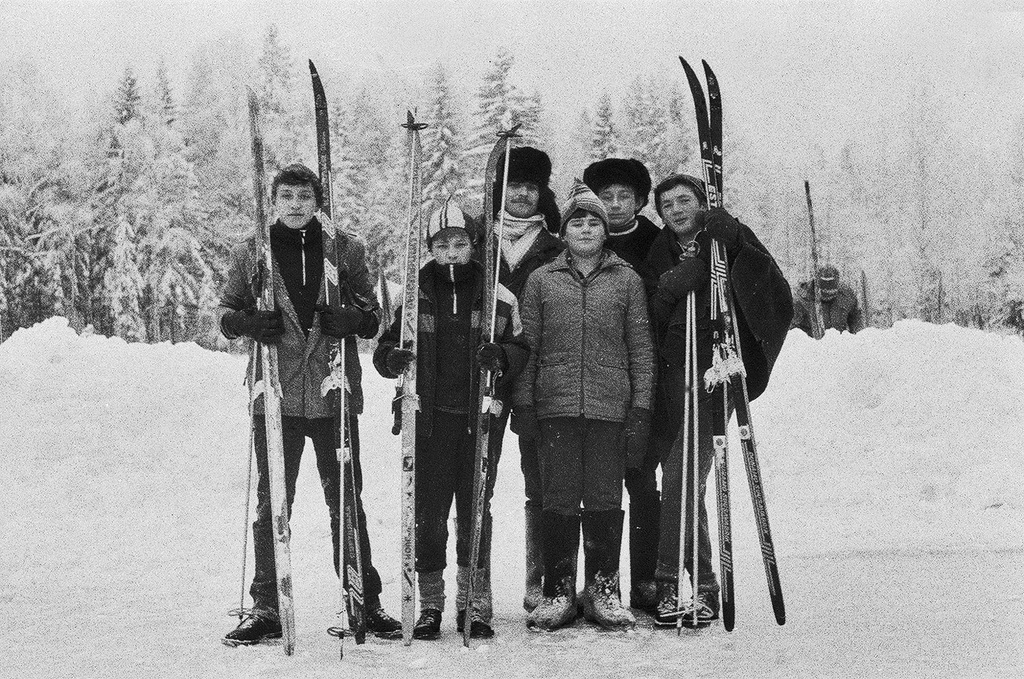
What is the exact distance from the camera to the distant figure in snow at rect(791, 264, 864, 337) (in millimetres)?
15492

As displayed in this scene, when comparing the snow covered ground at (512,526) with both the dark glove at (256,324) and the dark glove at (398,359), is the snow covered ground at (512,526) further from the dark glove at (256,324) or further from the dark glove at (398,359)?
the dark glove at (256,324)

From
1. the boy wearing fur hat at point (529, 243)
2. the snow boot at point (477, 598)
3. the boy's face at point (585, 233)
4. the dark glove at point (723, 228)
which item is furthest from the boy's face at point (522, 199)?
the snow boot at point (477, 598)

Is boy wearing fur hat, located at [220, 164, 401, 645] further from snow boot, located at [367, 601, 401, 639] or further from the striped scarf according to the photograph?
the striped scarf

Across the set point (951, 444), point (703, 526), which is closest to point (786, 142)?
point (951, 444)

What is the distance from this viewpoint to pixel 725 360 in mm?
4828

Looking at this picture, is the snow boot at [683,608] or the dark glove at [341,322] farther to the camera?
the snow boot at [683,608]

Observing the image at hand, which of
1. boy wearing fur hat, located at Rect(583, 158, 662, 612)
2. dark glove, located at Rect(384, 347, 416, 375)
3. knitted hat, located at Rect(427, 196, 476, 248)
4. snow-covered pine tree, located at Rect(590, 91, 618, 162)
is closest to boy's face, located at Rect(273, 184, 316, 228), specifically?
knitted hat, located at Rect(427, 196, 476, 248)

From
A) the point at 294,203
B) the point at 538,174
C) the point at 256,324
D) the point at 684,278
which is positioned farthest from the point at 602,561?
the point at 294,203

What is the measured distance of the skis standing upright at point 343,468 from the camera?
4.43 m

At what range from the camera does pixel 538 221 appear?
528 centimetres

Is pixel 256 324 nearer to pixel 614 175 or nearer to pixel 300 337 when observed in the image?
pixel 300 337

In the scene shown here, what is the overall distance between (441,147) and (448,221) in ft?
86.7

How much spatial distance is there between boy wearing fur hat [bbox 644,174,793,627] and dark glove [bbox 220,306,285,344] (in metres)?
1.93

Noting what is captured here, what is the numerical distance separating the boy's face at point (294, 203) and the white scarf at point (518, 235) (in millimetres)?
1091
